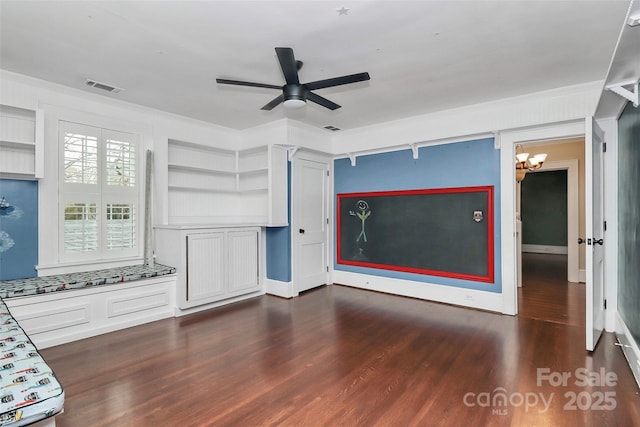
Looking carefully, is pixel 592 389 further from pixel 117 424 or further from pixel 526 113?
pixel 117 424

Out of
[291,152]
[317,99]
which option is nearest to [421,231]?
[291,152]

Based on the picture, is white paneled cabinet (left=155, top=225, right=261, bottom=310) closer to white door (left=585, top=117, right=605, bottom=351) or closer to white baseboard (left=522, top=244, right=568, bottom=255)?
white door (left=585, top=117, right=605, bottom=351)

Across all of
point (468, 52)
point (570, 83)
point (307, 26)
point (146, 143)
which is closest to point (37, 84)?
point (146, 143)

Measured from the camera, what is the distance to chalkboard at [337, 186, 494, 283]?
167 inches

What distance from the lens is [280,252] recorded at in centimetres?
502

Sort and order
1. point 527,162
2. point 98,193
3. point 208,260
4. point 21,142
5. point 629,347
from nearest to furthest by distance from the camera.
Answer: point 629,347 < point 21,142 < point 98,193 < point 208,260 < point 527,162

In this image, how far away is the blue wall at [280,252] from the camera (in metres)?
4.93

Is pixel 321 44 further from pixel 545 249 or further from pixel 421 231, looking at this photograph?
pixel 545 249

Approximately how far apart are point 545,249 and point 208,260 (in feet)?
31.4

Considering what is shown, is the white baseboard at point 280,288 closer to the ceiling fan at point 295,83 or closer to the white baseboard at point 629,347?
the ceiling fan at point 295,83

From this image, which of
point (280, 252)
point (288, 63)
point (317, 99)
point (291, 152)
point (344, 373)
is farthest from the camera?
point (280, 252)

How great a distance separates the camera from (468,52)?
9.07 ft

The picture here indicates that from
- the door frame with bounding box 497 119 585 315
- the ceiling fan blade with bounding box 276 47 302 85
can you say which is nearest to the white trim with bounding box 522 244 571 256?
the door frame with bounding box 497 119 585 315

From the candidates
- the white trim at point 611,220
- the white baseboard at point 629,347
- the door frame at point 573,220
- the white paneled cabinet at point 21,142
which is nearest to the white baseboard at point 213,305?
the white paneled cabinet at point 21,142
